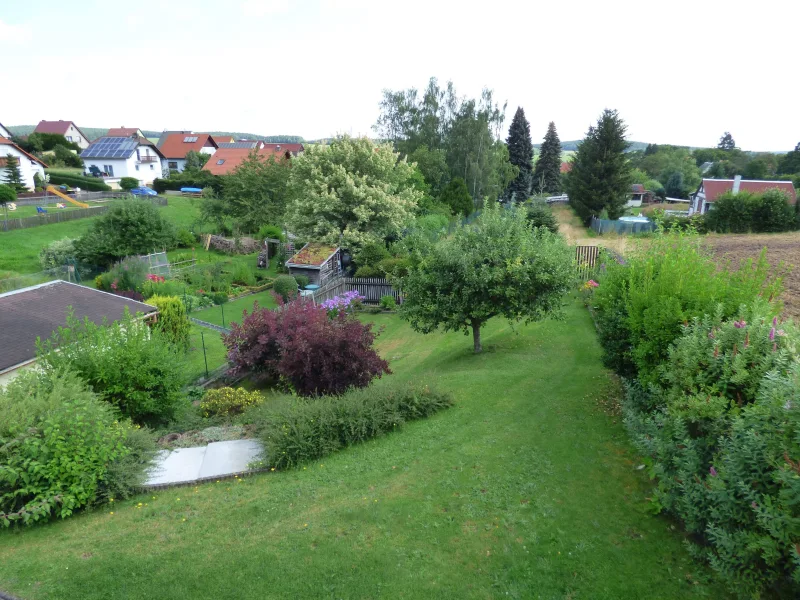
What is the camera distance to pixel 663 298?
7.38 meters

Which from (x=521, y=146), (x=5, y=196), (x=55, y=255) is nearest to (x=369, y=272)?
(x=55, y=255)

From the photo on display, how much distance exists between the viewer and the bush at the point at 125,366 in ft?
34.3

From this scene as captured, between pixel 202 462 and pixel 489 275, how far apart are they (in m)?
7.79

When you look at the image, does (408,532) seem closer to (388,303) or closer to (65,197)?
(388,303)

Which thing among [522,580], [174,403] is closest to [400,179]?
[174,403]

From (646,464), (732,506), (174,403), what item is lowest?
(174,403)

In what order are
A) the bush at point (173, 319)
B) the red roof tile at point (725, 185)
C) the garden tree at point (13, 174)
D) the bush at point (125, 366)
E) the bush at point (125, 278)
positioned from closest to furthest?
the bush at point (125, 366) < the bush at point (173, 319) < the bush at point (125, 278) < the garden tree at point (13, 174) < the red roof tile at point (725, 185)

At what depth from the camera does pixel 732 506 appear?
15.0ft

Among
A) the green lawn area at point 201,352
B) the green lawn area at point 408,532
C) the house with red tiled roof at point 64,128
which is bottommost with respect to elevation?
the green lawn area at point 201,352

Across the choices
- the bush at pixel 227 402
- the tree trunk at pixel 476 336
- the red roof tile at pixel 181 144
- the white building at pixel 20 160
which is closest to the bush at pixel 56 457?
the bush at pixel 227 402

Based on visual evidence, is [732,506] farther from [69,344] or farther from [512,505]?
[69,344]

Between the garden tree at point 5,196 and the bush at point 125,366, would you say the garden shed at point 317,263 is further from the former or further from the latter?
the garden tree at point 5,196

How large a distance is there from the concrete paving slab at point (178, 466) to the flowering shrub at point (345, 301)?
36.9 ft

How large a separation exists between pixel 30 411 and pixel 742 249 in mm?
27177
